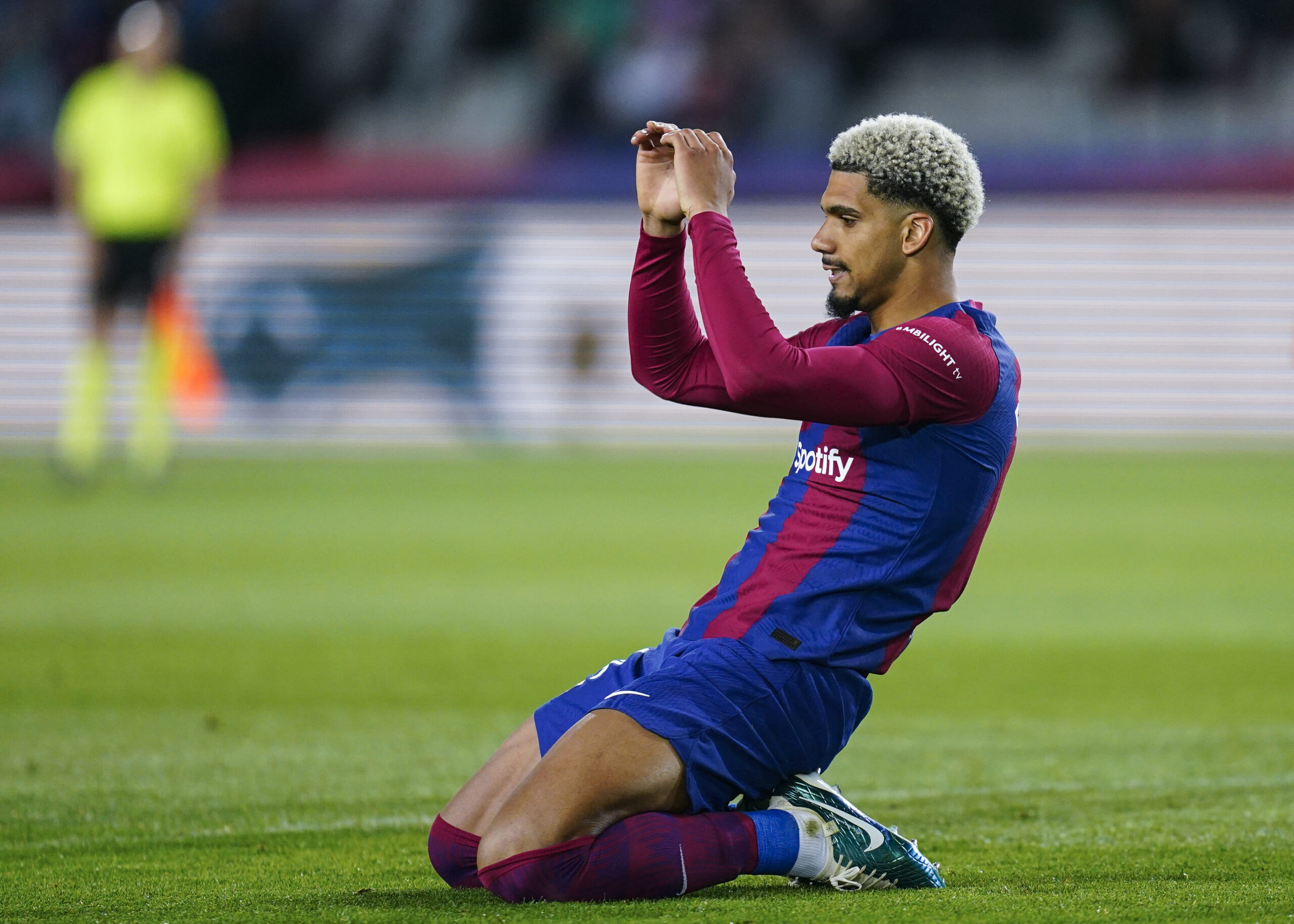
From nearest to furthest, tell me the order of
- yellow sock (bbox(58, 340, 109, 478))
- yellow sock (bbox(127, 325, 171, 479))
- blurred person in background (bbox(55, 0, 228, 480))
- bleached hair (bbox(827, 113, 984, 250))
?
bleached hair (bbox(827, 113, 984, 250)), yellow sock (bbox(58, 340, 109, 478)), yellow sock (bbox(127, 325, 171, 479)), blurred person in background (bbox(55, 0, 228, 480))

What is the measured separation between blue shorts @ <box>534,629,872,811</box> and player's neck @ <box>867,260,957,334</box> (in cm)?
67

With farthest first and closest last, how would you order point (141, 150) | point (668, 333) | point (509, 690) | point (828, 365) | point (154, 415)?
point (141, 150) → point (154, 415) → point (509, 690) → point (668, 333) → point (828, 365)

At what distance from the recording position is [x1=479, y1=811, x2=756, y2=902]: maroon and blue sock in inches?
124

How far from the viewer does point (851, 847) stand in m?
3.38

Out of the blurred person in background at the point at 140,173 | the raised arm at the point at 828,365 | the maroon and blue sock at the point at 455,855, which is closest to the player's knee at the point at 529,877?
the maroon and blue sock at the point at 455,855

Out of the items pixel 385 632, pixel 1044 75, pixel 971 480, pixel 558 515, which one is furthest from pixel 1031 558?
pixel 1044 75

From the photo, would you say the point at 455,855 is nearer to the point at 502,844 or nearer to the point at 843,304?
the point at 502,844

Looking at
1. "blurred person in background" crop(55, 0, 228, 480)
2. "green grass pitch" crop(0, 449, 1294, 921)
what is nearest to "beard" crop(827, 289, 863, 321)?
"green grass pitch" crop(0, 449, 1294, 921)

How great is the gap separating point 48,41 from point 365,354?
6.04 metres

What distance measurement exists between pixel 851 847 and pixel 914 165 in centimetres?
126

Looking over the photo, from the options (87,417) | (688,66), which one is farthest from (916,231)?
(688,66)

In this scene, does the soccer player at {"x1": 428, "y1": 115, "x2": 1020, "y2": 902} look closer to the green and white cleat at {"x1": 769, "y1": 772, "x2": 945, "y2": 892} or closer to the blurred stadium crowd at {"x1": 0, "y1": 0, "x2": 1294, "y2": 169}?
the green and white cleat at {"x1": 769, "y1": 772, "x2": 945, "y2": 892}

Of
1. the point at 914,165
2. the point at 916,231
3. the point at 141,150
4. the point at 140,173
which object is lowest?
the point at 140,173

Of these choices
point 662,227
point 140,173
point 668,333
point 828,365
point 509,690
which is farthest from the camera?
point 140,173
